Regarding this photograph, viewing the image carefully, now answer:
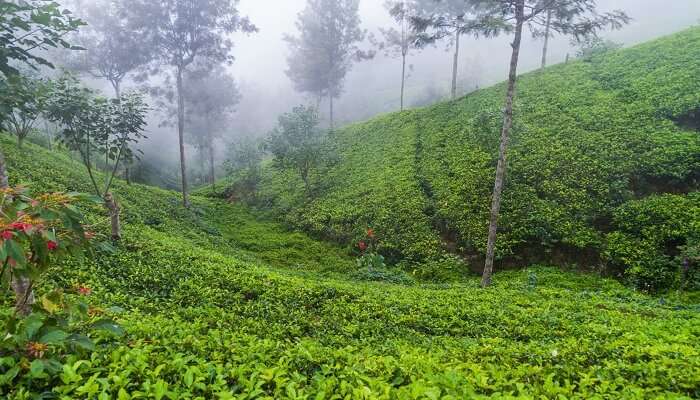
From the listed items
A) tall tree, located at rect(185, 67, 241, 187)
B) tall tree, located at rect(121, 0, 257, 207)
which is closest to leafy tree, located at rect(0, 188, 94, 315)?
tall tree, located at rect(121, 0, 257, 207)

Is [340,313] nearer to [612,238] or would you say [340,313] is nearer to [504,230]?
[504,230]

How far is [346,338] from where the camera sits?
21.9 ft

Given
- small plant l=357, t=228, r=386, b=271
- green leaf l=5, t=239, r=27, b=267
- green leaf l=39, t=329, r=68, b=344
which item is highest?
green leaf l=5, t=239, r=27, b=267

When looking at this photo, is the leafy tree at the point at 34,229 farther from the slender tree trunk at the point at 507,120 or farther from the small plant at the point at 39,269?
the slender tree trunk at the point at 507,120

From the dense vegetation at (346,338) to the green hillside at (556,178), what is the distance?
1.91 meters

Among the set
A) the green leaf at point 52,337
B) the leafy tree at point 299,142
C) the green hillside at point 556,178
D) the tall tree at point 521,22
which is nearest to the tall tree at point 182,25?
the leafy tree at point 299,142

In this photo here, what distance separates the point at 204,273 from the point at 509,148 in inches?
601

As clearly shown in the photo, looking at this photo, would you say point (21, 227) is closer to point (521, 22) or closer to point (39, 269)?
point (39, 269)

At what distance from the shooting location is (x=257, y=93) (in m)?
86.2

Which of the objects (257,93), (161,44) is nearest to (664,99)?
(161,44)

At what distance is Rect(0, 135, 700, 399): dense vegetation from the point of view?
3.18m

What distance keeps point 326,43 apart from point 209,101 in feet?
41.6

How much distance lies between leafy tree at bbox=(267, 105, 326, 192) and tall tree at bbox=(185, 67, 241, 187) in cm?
1175

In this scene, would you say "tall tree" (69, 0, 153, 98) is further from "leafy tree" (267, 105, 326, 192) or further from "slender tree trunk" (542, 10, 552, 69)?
"slender tree trunk" (542, 10, 552, 69)
